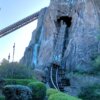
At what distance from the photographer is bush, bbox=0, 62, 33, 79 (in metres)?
35.7

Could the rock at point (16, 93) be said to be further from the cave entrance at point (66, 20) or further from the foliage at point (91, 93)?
the cave entrance at point (66, 20)

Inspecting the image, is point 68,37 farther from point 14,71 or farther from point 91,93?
point 14,71

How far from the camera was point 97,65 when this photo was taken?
4997 centimetres

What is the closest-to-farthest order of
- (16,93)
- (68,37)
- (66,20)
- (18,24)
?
1. (16,93)
2. (68,37)
3. (66,20)
4. (18,24)

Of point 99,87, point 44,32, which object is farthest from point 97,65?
point 44,32

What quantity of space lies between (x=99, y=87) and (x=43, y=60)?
22.2 meters

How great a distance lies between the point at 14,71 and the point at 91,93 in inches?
298

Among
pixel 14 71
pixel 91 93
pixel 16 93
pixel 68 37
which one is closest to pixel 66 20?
pixel 68 37

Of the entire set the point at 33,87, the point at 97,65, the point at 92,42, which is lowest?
the point at 33,87

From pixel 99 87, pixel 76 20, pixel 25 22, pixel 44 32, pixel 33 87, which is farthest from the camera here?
pixel 25 22

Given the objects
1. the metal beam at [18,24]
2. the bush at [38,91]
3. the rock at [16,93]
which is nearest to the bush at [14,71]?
the bush at [38,91]

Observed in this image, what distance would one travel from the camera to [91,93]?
39.4 metres

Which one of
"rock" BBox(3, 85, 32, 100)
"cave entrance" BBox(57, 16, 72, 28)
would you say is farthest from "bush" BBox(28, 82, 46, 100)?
"cave entrance" BBox(57, 16, 72, 28)

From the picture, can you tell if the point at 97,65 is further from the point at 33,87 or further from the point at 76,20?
the point at 33,87
